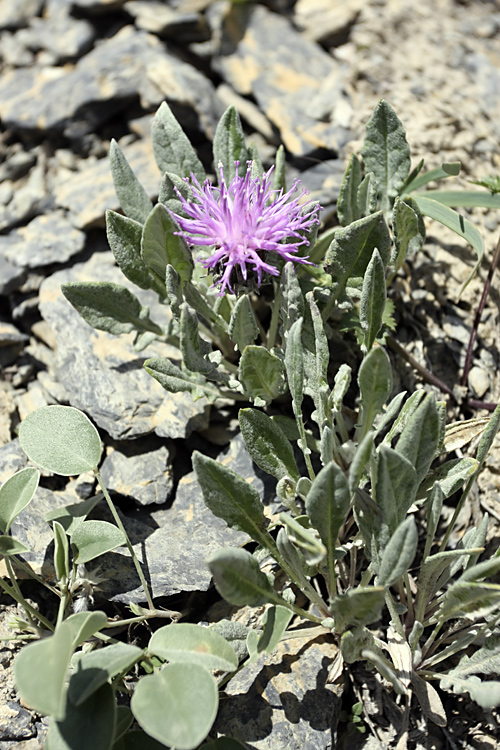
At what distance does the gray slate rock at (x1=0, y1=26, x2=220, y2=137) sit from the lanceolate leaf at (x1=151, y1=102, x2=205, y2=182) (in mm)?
809

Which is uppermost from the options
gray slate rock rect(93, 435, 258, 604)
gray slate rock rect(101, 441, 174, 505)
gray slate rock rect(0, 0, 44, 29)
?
gray slate rock rect(0, 0, 44, 29)

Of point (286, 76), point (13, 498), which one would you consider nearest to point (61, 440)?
point (13, 498)

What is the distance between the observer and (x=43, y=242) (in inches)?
124

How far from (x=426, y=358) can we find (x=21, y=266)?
2.01 meters

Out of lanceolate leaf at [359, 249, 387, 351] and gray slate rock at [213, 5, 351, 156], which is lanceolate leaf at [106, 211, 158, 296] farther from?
gray slate rock at [213, 5, 351, 156]

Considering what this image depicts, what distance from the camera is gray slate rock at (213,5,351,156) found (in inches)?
133

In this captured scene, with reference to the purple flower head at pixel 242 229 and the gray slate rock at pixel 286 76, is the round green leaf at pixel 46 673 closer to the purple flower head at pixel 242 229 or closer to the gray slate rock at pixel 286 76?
the purple flower head at pixel 242 229

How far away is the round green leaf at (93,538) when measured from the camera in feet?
6.72

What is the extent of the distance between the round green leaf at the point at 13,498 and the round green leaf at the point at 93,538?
0.20 m

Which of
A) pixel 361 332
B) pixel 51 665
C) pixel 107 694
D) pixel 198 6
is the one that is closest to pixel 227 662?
pixel 107 694

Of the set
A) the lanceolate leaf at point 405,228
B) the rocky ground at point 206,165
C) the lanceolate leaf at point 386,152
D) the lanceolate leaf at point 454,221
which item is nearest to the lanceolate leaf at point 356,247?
the lanceolate leaf at point 405,228

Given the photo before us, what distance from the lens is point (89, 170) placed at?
3.40 metres

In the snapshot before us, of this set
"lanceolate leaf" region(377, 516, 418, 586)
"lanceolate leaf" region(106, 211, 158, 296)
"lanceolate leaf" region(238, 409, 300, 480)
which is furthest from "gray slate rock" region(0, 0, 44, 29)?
"lanceolate leaf" region(377, 516, 418, 586)

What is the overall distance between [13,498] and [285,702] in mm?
1121
